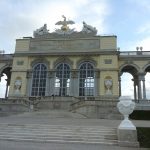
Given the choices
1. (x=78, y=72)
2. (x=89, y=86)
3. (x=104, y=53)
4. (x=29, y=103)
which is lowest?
(x=29, y=103)

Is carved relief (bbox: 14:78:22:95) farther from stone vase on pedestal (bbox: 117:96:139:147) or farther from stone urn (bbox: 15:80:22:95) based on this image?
stone vase on pedestal (bbox: 117:96:139:147)

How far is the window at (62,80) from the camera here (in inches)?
1379

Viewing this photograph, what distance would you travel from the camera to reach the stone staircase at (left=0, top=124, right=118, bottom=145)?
10844 mm

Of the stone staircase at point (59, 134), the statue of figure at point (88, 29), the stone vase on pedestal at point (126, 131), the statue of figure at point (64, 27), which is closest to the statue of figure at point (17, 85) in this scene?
the statue of figure at point (64, 27)

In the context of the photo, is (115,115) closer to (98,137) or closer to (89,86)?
(89,86)

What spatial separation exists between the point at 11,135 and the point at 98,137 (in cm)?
446

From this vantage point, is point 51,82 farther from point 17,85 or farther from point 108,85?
point 108,85

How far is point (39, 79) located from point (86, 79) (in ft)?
24.3

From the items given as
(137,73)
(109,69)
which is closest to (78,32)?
(109,69)

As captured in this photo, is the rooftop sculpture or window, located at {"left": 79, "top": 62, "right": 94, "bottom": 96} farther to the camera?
the rooftop sculpture

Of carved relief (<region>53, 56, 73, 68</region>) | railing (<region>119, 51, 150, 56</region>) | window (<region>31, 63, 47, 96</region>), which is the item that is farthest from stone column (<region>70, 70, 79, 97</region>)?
railing (<region>119, 51, 150, 56</region>)

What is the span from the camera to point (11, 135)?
A: 462 inches

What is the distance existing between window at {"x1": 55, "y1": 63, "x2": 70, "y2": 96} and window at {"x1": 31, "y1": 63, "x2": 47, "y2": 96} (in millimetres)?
2051

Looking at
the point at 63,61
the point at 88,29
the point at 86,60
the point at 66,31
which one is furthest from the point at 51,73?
the point at 88,29
